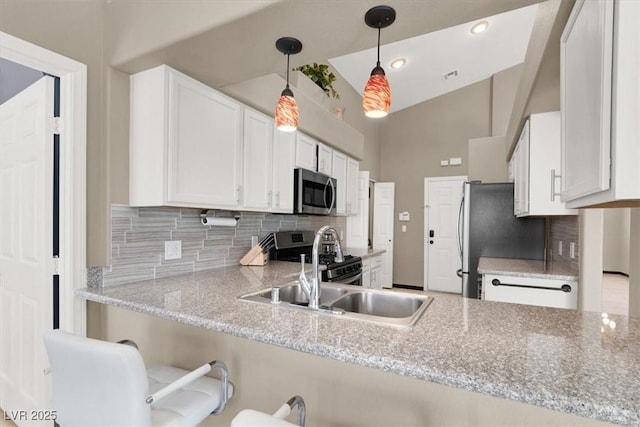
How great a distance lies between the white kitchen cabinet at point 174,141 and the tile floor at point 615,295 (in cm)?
354

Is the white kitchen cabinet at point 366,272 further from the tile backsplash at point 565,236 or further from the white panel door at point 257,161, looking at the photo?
the tile backsplash at point 565,236

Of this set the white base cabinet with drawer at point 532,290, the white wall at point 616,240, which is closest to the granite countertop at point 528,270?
the white base cabinet with drawer at point 532,290

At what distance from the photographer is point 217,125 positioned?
208 centimetres

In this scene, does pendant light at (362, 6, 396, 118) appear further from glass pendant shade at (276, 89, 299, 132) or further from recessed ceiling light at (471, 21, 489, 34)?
recessed ceiling light at (471, 21, 489, 34)

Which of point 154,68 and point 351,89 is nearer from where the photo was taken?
point 154,68

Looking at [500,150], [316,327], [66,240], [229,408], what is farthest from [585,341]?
[500,150]

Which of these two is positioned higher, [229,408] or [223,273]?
[223,273]

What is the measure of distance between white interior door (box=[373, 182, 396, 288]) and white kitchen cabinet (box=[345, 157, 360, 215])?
2013 millimetres

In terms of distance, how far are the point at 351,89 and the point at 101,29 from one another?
13.9 feet

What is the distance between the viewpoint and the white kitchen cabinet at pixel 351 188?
165 inches

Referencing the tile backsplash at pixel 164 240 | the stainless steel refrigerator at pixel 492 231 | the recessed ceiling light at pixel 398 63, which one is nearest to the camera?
the tile backsplash at pixel 164 240

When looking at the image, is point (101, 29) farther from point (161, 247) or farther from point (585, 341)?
point (585, 341)

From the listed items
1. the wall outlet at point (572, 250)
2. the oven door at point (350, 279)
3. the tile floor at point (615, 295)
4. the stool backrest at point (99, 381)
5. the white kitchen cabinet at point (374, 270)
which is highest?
the wall outlet at point (572, 250)

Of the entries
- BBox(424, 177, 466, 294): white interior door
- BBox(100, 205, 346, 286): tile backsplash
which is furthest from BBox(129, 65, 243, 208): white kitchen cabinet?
BBox(424, 177, 466, 294): white interior door
